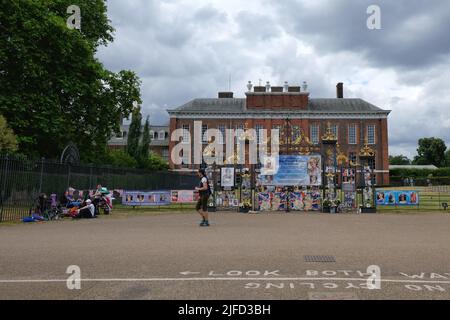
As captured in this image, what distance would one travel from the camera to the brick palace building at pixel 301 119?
6575 cm

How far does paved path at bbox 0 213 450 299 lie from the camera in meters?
5.59

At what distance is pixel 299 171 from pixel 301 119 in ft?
141

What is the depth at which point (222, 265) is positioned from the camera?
7.49 meters

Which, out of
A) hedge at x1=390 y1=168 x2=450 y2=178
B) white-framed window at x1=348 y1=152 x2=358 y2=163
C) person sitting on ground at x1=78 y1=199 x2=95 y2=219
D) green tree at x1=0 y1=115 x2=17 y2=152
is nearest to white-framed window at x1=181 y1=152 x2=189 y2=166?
white-framed window at x1=348 y1=152 x2=358 y2=163

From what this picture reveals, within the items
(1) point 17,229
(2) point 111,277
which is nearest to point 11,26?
(1) point 17,229

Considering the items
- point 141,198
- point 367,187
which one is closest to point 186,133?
point 141,198

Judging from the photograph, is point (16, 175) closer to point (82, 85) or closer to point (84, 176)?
point (84, 176)

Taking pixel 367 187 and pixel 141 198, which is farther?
pixel 141 198

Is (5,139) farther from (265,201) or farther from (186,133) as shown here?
(186,133)

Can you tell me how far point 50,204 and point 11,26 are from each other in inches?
466

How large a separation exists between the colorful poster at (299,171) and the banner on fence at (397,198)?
3.62 m

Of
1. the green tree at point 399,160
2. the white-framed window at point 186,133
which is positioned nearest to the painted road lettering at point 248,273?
the white-framed window at point 186,133

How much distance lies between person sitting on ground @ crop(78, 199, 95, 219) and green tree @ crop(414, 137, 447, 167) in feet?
385

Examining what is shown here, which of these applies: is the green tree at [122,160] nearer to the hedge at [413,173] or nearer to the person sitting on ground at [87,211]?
the person sitting on ground at [87,211]
